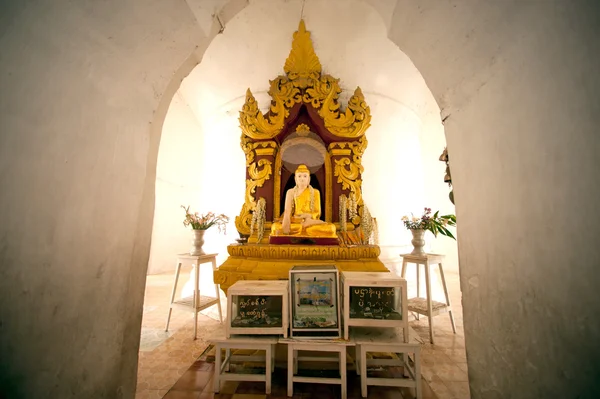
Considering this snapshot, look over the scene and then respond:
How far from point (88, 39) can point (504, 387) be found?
192cm

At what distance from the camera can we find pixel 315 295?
175cm

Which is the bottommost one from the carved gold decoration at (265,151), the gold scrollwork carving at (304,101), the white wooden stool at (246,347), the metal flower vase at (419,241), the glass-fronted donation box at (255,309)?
the white wooden stool at (246,347)

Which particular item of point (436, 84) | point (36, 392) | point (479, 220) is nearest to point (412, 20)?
point (436, 84)

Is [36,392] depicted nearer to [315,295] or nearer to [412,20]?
[315,295]

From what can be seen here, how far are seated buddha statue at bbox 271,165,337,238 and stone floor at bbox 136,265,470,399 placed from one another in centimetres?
158

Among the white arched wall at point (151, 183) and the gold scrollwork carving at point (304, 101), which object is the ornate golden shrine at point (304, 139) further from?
the white arched wall at point (151, 183)

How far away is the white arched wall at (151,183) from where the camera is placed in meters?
0.61

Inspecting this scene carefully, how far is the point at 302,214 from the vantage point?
143 inches

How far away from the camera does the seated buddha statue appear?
11.3ft

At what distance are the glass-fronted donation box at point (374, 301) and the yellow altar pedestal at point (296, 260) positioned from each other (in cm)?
67

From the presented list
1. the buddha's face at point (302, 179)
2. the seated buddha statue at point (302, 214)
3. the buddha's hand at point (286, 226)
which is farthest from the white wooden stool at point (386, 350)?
the buddha's face at point (302, 179)

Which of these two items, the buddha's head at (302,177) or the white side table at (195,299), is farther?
the buddha's head at (302,177)

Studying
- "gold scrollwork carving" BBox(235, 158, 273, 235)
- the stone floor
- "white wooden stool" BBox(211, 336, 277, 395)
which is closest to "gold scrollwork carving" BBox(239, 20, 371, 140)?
"gold scrollwork carving" BBox(235, 158, 273, 235)

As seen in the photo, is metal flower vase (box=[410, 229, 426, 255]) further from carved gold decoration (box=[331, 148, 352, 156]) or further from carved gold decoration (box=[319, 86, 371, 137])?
carved gold decoration (box=[319, 86, 371, 137])
